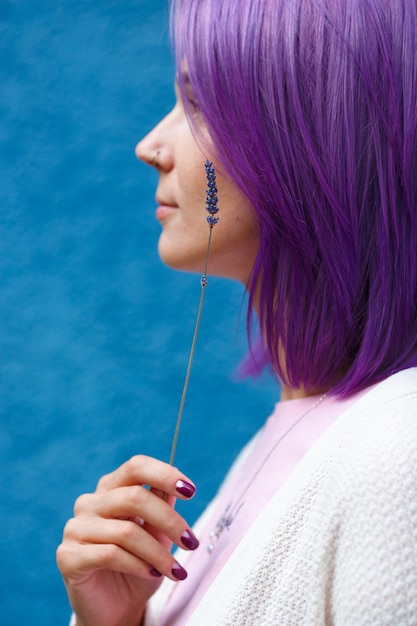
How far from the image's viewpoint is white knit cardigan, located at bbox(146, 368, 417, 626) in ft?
2.25

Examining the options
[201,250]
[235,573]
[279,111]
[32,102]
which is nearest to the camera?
[235,573]

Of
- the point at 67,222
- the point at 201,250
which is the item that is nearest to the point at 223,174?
the point at 201,250

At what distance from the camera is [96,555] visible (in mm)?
922

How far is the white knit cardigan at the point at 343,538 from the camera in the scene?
2.25 ft

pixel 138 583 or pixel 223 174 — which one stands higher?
pixel 223 174

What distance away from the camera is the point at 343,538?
0.72 metres

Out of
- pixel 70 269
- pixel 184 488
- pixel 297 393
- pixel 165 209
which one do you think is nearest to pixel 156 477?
pixel 184 488

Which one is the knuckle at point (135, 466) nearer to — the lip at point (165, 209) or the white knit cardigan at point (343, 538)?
the white knit cardigan at point (343, 538)

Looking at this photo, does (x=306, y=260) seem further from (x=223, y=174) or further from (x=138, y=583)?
(x=138, y=583)

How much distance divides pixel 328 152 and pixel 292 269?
0.16 metres

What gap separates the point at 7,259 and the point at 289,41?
3.33 ft

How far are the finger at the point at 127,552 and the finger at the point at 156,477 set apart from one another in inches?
2.1

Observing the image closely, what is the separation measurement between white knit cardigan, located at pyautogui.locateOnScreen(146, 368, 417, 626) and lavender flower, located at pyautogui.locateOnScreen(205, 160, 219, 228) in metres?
0.32

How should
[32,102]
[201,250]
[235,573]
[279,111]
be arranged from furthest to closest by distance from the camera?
1. [32,102]
2. [201,250]
3. [279,111]
4. [235,573]
